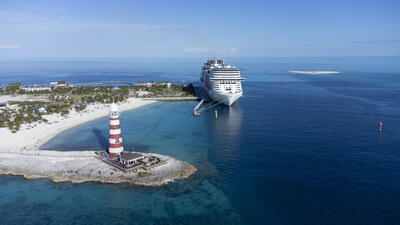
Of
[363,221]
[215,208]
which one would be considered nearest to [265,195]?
[215,208]

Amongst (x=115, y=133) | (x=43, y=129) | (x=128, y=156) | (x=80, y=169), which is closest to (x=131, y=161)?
(x=128, y=156)

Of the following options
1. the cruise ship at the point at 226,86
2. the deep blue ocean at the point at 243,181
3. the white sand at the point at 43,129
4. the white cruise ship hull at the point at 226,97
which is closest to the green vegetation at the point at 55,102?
the white sand at the point at 43,129

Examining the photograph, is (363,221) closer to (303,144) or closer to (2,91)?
(303,144)

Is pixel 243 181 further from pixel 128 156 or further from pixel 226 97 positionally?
pixel 226 97

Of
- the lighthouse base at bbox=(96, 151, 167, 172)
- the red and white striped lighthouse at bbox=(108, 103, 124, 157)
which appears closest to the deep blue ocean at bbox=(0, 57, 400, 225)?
the lighthouse base at bbox=(96, 151, 167, 172)

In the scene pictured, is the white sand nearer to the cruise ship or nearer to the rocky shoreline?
the rocky shoreline
